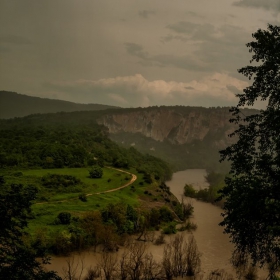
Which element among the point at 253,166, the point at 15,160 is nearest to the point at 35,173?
the point at 15,160

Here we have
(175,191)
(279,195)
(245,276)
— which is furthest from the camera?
(175,191)

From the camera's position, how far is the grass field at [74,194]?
51281mm

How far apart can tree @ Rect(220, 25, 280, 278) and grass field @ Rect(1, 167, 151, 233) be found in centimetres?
3616

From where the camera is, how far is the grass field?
5128 centimetres

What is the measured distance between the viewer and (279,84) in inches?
593

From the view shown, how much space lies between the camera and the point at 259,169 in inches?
597

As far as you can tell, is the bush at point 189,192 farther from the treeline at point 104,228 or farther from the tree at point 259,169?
Answer: the tree at point 259,169

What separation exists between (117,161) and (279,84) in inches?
3617

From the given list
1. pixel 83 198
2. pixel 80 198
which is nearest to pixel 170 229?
pixel 83 198

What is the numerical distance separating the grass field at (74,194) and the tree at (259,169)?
1424 inches

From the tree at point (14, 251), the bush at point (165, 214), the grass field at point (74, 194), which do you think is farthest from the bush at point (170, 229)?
the tree at point (14, 251)

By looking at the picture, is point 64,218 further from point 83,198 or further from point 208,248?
point 208,248

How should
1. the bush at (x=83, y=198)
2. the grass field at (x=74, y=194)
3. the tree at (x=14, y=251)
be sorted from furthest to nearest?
the bush at (x=83, y=198) < the grass field at (x=74, y=194) < the tree at (x=14, y=251)

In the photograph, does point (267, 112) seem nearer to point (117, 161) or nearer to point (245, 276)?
point (245, 276)
